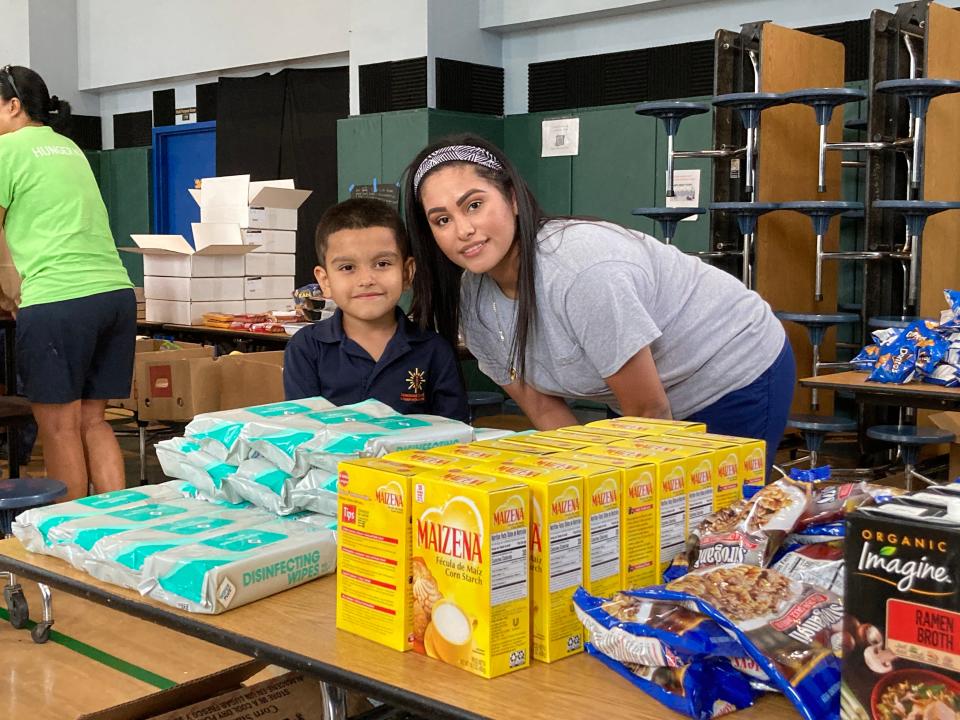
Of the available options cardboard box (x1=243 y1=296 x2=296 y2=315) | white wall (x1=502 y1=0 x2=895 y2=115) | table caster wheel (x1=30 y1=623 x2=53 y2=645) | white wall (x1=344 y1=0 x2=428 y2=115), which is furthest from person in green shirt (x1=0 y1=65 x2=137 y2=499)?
white wall (x1=502 y1=0 x2=895 y2=115)

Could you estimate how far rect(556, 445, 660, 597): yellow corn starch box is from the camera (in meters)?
1.20

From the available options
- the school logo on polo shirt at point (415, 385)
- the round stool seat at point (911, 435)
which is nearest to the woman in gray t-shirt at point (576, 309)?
the school logo on polo shirt at point (415, 385)

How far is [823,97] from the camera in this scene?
5.39 m

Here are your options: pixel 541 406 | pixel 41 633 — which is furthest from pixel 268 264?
pixel 541 406

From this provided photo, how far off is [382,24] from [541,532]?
24.1 ft

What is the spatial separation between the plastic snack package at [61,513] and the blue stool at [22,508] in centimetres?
169

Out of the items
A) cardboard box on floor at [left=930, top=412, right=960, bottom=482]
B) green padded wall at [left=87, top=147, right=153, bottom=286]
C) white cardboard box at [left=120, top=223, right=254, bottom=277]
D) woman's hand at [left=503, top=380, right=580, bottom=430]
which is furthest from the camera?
green padded wall at [left=87, top=147, right=153, bottom=286]

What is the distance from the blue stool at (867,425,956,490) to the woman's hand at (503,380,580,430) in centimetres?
331

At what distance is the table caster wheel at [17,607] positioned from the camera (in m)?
3.30

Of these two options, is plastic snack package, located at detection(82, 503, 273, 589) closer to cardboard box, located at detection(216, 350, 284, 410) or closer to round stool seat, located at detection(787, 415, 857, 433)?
cardboard box, located at detection(216, 350, 284, 410)

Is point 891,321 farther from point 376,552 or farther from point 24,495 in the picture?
point 376,552

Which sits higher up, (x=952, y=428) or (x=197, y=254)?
(x=197, y=254)

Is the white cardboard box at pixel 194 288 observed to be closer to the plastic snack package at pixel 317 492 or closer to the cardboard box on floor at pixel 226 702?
the cardboard box on floor at pixel 226 702

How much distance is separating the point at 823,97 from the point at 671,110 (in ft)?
2.78
